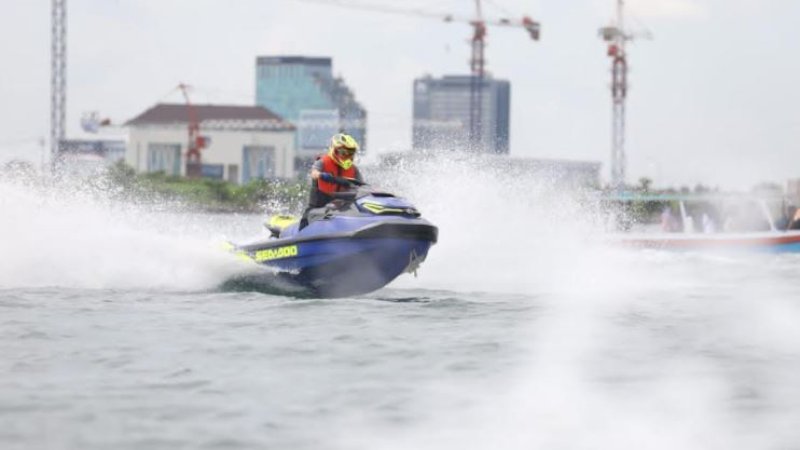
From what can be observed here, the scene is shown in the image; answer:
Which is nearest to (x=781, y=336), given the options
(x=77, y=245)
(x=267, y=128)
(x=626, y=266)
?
(x=77, y=245)

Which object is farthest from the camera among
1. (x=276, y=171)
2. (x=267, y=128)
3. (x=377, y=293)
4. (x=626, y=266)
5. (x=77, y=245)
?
(x=267, y=128)

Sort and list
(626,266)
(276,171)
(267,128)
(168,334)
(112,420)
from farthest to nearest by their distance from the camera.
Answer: (267,128) < (276,171) < (626,266) < (168,334) < (112,420)

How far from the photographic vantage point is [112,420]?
23.1ft

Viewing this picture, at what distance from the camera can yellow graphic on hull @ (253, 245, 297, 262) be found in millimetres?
14109

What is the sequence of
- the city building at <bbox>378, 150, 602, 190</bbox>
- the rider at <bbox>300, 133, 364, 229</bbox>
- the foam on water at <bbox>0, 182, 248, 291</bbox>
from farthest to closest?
the city building at <bbox>378, 150, 602, 190</bbox> < the foam on water at <bbox>0, 182, 248, 291</bbox> < the rider at <bbox>300, 133, 364, 229</bbox>

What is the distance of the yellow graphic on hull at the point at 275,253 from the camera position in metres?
14.1

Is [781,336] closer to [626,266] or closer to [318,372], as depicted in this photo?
[318,372]

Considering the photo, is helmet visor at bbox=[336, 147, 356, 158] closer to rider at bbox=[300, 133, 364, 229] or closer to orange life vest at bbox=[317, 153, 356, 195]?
rider at bbox=[300, 133, 364, 229]

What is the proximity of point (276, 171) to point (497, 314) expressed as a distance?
6193 inches

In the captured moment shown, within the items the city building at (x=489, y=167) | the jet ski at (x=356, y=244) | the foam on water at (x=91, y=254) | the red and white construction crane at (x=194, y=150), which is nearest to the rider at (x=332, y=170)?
the jet ski at (x=356, y=244)

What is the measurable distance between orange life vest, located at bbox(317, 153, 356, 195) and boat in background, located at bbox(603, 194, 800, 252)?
46.8ft

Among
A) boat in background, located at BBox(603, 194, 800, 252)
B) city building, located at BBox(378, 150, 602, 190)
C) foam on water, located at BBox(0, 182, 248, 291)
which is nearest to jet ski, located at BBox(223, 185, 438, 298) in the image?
foam on water, located at BBox(0, 182, 248, 291)

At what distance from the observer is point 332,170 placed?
14.1 meters

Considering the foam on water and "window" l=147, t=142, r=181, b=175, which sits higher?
"window" l=147, t=142, r=181, b=175
